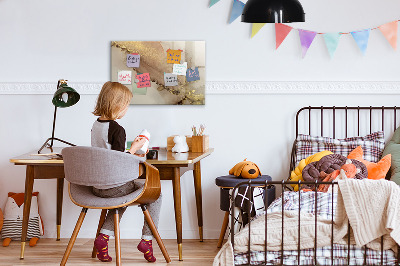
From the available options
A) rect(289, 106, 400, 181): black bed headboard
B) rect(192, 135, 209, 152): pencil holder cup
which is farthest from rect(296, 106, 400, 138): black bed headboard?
rect(192, 135, 209, 152): pencil holder cup

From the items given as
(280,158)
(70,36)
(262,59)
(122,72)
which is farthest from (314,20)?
(70,36)

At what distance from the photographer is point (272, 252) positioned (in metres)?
3.04

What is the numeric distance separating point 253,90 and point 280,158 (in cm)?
53

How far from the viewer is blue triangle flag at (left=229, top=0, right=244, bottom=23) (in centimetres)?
433

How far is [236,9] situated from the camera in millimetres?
4336

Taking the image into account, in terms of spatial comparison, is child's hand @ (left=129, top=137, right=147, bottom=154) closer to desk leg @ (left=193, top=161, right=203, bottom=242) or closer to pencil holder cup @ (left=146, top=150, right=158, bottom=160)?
pencil holder cup @ (left=146, top=150, right=158, bottom=160)

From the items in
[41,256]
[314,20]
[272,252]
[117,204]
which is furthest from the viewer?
[314,20]

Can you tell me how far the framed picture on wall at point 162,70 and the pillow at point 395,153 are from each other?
1.33 meters

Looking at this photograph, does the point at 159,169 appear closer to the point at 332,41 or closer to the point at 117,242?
the point at 117,242

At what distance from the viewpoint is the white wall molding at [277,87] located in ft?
14.2

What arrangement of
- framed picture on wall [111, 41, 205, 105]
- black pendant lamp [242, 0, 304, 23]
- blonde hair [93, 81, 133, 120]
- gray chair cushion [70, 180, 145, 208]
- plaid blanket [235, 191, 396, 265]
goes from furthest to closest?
1. framed picture on wall [111, 41, 205, 105]
2. blonde hair [93, 81, 133, 120]
3. gray chair cushion [70, 180, 145, 208]
4. black pendant lamp [242, 0, 304, 23]
5. plaid blanket [235, 191, 396, 265]

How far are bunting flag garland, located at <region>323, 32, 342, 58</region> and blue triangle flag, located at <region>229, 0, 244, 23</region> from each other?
2.06 feet

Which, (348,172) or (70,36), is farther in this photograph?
(70,36)

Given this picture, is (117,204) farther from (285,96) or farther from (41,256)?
(285,96)
